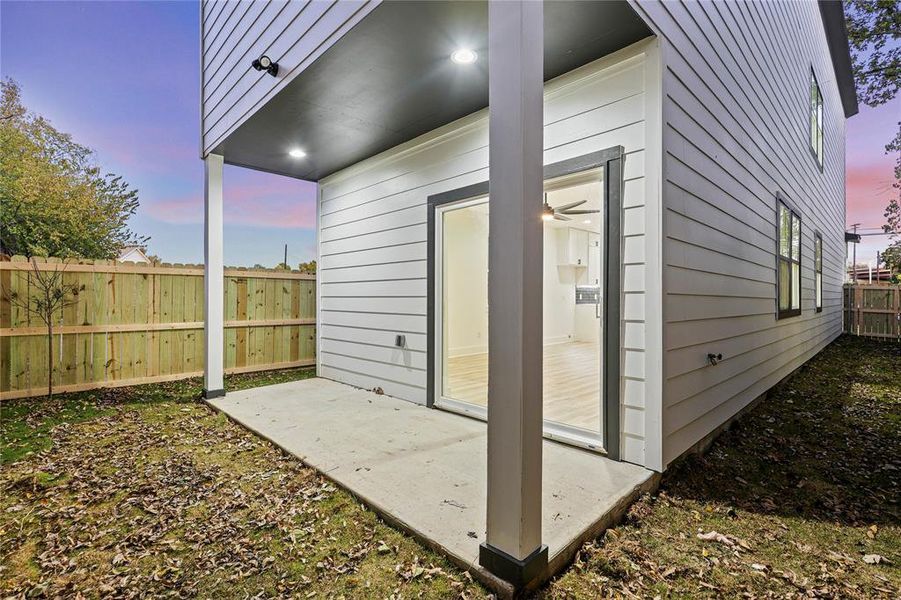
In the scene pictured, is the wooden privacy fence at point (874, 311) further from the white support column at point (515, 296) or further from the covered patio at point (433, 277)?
the white support column at point (515, 296)

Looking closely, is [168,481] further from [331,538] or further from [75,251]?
[75,251]

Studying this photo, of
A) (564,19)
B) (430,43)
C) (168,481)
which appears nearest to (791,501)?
(564,19)

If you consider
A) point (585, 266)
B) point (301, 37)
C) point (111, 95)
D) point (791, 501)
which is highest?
point (111, 95)

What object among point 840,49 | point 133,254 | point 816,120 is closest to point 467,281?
point 816,120

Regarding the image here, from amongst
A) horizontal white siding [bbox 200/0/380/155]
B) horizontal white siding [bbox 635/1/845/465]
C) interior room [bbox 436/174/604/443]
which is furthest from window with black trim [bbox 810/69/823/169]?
horizontal white siding [bbox 200/0/380/155]

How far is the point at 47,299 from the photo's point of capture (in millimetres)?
4426

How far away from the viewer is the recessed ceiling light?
2.64 metres

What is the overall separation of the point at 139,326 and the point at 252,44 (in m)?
3.76

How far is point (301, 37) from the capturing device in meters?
2.90

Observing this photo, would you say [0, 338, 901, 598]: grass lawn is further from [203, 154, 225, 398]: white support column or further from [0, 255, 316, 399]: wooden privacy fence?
[0, 255, 316, 399]: wooden privacy fence

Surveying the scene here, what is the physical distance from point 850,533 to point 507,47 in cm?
296

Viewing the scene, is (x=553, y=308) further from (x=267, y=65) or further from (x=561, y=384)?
(x=267, y=65)

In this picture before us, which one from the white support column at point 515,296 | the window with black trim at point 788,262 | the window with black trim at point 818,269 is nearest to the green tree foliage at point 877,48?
the window with black trim at point 818,269

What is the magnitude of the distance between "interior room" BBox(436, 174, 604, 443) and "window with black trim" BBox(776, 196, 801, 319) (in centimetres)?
224
